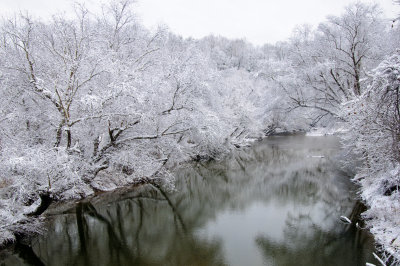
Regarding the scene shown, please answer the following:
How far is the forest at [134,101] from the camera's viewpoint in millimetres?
8141

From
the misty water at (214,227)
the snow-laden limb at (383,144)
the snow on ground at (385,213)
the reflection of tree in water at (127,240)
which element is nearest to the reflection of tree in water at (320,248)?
the misty water at (214,227)

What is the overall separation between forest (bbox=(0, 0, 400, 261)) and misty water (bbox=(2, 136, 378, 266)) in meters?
0.91

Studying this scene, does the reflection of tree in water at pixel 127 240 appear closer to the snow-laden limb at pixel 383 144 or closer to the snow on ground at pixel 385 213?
the snow on ground at pixel 385 213

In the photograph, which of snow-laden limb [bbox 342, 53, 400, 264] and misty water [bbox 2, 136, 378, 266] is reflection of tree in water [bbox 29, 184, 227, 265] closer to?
misty water [bbox 2, 136, 378, 266]

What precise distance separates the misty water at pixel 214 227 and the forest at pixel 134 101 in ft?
2.98

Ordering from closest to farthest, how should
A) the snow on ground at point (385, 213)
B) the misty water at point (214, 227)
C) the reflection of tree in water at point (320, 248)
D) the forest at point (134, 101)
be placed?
A: 1. the snow on ground at point (385, 213)
2. the reflection of tree in water at point (320, 248)
3. the misty water at point (214, 227)
4. the forest at point (134, 101)

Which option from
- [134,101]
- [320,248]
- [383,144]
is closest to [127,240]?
[134,101]

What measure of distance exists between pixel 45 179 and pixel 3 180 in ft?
4.81

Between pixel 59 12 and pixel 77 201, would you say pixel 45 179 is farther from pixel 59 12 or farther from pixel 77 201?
pixel 59 12

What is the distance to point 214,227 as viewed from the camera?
993 cm

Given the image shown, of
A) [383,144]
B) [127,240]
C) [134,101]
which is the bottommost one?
[127,240]

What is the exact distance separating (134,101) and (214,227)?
6.25 m

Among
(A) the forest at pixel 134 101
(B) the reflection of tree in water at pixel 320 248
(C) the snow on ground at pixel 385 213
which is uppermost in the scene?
(A) the forest at pixel 134 101

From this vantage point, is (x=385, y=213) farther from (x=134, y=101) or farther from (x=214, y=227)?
(x=134, y=101)
